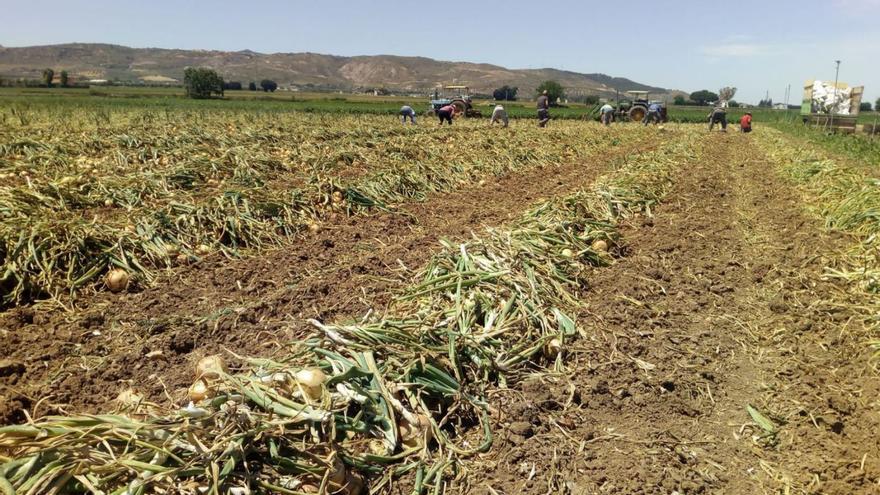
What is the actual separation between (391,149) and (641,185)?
17.3 feet

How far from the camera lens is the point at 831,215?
7.02 m

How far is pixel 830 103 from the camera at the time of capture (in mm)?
29531

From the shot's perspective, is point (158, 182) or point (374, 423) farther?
point (158, 182)

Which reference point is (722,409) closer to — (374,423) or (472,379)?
(472,379)

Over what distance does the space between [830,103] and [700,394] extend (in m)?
34.7

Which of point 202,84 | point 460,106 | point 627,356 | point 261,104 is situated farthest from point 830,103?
point 202,84

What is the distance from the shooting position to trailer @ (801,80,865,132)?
26312 millimetres

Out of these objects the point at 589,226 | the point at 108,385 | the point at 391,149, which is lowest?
the point at 108,385

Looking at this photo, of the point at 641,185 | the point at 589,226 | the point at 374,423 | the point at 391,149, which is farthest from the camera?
the point at 391,149

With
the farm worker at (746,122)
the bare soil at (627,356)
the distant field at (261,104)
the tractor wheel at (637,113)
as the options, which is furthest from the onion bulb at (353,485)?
the tractor wheel at (637,113)

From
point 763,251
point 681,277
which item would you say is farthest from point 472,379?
point 763,251

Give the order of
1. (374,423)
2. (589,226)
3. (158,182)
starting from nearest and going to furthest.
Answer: (374,423), (589,226), (158,182)

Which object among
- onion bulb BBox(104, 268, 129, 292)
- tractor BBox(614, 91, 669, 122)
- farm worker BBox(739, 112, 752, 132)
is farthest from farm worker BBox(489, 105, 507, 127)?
onion bulb BBox(104, 268, 129, 292)

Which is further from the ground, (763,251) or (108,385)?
(763,251)
